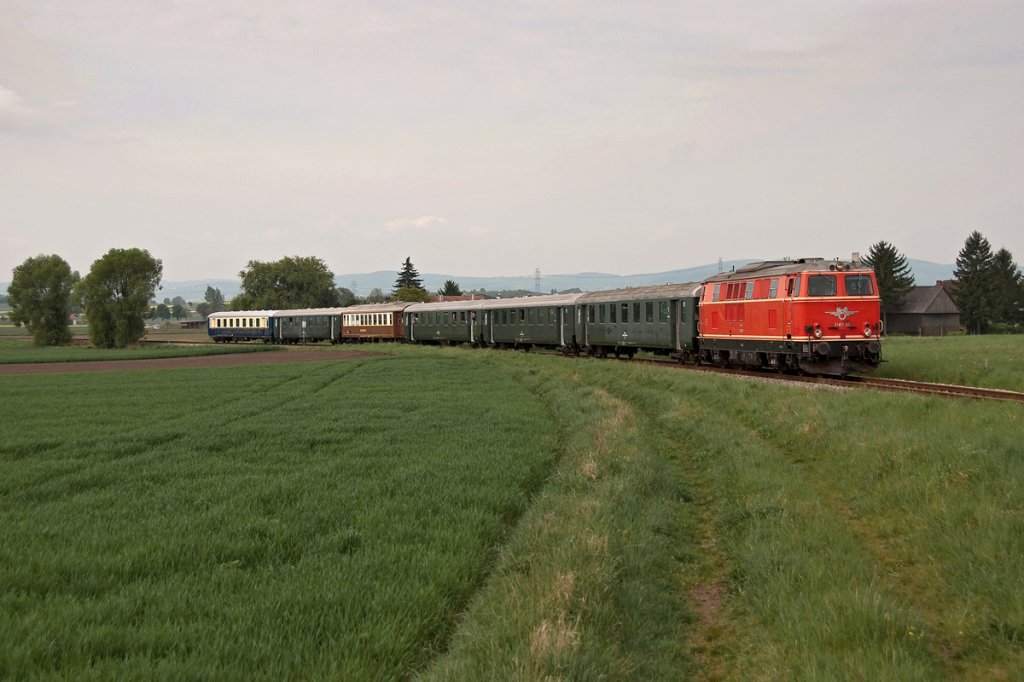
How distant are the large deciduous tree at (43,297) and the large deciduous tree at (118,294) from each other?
4832 millimetres

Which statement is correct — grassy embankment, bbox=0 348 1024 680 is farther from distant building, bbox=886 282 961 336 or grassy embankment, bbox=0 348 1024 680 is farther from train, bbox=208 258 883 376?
distant building, bbox=886 282 961 336

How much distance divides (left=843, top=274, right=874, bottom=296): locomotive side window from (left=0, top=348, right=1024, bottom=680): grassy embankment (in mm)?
7630

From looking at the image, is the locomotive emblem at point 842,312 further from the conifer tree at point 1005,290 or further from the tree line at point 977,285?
the conifer tree at point 1005,290

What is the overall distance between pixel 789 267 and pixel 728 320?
3738 millimetres

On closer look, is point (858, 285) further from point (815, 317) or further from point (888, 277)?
point (888, 277)

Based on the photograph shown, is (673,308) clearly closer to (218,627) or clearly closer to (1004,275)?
(218,627)

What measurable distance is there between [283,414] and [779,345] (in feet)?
54.0

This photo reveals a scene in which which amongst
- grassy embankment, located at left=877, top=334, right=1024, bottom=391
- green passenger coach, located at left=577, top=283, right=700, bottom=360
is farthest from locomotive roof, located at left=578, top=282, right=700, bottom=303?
grassy embankment, located at left=877, top=334, right=1024, bottom=391

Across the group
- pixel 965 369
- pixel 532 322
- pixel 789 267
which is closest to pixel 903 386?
pixel 965 369

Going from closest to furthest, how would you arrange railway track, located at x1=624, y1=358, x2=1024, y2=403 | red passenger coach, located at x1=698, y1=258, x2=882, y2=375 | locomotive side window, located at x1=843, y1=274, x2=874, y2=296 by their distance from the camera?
railway track, located at x1=624, y1=358, x2=1024, y2=403, red passenger coach, located at x1=698, y1=258, x2=882, y2=375, locomotive side window, located at x1=843, y1=274, x2=874, y2=296

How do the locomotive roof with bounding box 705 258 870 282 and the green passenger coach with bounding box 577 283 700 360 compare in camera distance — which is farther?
the green passenger coach with bounding box 577 283 700 360

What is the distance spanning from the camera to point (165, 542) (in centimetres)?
873

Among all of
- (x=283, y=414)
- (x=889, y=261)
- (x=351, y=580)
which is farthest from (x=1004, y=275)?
(x=351, y=580)

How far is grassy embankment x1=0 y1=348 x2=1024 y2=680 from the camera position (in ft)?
20.8
